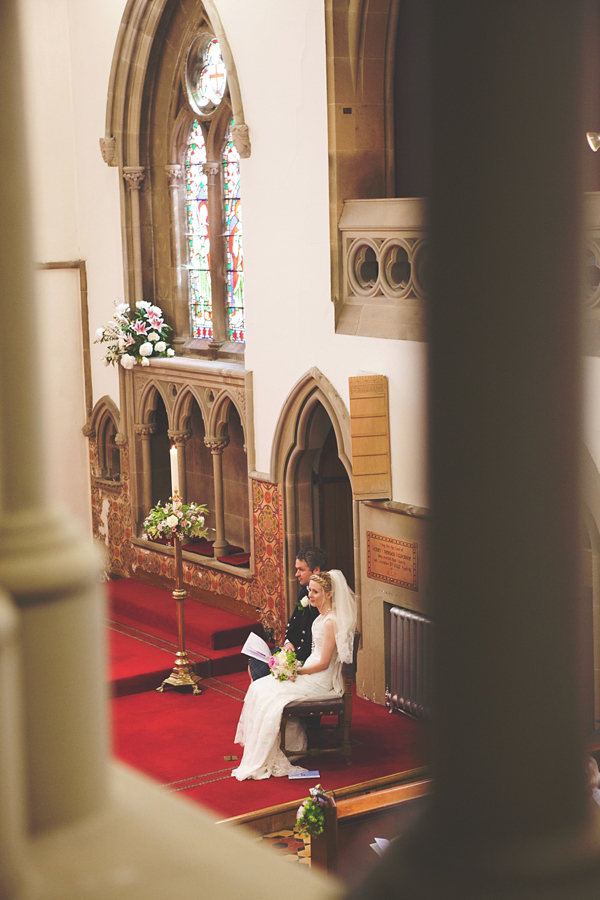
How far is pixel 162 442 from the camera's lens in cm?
1209

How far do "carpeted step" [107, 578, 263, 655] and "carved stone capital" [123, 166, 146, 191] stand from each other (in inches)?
152

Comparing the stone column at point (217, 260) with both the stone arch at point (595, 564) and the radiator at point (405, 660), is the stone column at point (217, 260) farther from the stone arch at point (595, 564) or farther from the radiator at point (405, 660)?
the stone arch at point (595, 564)

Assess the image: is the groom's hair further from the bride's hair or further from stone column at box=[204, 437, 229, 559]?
stone column at box=[204, 437, 229, 559]

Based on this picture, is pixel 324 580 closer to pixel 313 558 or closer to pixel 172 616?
pixel 313 558

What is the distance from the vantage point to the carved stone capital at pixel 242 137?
31.8 ft

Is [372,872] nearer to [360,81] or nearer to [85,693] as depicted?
[85,693]

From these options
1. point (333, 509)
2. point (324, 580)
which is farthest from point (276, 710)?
point (333, 509)

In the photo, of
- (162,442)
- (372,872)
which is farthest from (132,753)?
(372,872)

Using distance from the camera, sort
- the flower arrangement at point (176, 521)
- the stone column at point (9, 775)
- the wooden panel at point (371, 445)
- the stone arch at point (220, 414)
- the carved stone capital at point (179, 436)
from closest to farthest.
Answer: the stone column at point (9, 775), the wooden panel at point (371, 445), the flower arrangement at point (176, 521), the stone arch at point (220, 414), the carved stone capital at point (179, 436)

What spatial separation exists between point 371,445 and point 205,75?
14.8 feet

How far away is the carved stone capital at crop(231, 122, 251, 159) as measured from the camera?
9.70 m

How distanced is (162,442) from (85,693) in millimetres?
10565

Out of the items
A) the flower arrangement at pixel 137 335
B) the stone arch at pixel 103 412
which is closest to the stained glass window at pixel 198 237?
the flower arrangement at pixel 137 335

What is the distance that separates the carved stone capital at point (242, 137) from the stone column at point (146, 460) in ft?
10.5
